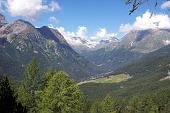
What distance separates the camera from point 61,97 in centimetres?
6300

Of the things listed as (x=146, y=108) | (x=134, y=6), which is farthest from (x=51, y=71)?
(x=146, y=108)

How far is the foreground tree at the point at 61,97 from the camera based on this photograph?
6272 centimetres

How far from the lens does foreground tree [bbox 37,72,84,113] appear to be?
62719 mm

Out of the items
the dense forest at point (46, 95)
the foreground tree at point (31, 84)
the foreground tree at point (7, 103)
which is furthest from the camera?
the foreground tree at point (31, 84)

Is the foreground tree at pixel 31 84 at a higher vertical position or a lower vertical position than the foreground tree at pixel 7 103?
higher

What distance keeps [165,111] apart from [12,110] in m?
155

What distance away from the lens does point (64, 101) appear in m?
62.9

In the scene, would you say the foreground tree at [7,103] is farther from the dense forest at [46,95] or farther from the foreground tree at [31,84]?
the foreground tree at [31,84]

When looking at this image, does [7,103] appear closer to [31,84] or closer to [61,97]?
[61,97]

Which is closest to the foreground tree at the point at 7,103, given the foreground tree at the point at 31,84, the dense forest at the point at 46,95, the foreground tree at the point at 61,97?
the dense forest at the point at 46,95

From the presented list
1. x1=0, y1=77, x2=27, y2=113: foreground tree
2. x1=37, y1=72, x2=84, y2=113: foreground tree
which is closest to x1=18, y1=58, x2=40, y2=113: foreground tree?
x1=37, y1=72, x2=84, y2=113: foreground tree

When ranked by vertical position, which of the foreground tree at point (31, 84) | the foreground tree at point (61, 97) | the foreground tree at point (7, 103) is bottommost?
the foreground tree at point (7, 103)

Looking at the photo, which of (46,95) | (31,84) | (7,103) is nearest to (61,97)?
(46,95)

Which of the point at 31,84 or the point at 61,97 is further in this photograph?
the point at 31,84
